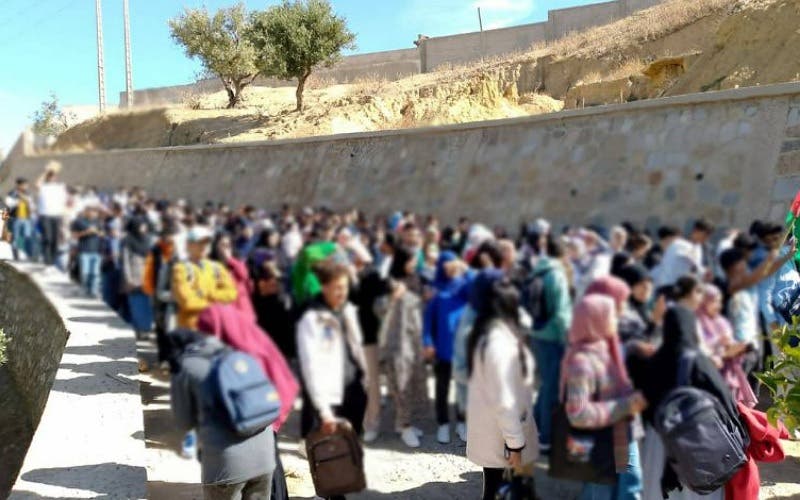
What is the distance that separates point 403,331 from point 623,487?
3.68ft

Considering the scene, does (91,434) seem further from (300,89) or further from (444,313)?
(444,313)

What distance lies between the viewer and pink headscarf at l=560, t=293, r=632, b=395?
2.12 m

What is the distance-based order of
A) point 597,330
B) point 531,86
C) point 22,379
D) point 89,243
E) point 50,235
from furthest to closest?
point 22,379
point 531,86
point 50,235
point 89,243
point 597,330

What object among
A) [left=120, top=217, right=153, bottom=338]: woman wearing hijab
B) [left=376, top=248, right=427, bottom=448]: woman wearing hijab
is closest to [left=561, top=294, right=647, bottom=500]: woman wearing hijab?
[left=376, top=248, right=427, bottom=448]: woman wearing hijab

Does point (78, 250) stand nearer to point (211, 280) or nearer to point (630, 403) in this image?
point (211, 280)

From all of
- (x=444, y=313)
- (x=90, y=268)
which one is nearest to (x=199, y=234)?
(x=90, y=268)

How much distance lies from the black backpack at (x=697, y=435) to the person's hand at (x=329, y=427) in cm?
117

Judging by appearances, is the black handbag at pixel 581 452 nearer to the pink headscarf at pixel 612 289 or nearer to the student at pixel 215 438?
the pink headscarf at pixel 612 289

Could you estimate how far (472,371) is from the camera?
2236mm

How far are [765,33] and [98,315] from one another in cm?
1575

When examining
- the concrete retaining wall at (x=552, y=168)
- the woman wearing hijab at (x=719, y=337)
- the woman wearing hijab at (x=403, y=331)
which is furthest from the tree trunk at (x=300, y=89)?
the woman wearing hijab at (x=719, y=337)

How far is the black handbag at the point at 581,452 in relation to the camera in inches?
86.9

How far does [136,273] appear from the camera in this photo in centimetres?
255

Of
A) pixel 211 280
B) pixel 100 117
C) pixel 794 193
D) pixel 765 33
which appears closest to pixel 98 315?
pixel 100 117
